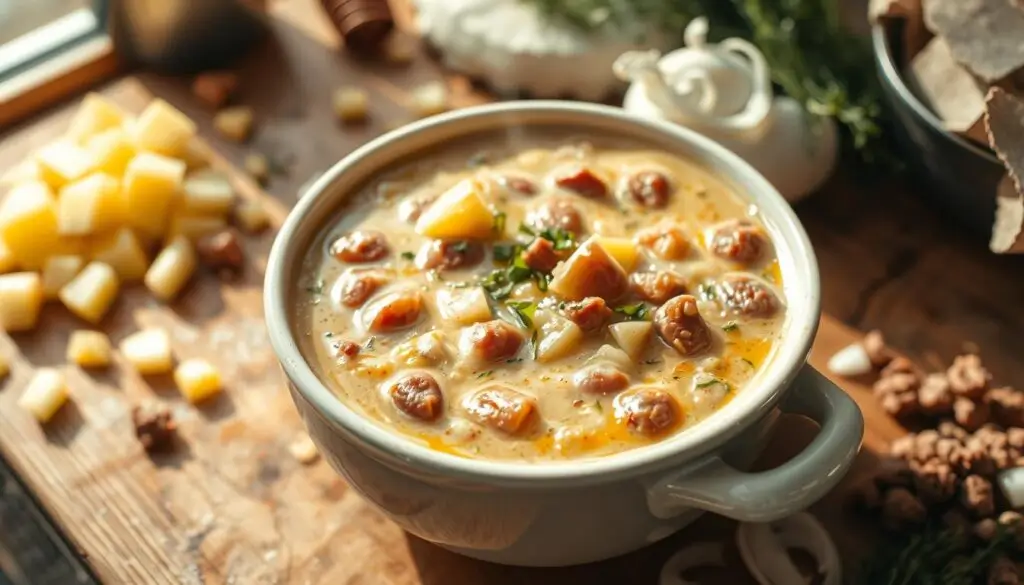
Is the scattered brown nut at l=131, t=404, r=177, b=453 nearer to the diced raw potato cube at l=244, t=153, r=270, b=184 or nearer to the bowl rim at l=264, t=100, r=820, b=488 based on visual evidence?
the bowl rim at l=264, t=100, r=820, b=488

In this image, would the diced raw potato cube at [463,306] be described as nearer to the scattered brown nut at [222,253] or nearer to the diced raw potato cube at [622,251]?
the diced raw potato cube at [622,251]

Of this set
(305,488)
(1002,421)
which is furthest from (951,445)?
(305,488)

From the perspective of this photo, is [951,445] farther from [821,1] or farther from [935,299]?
[821,1]

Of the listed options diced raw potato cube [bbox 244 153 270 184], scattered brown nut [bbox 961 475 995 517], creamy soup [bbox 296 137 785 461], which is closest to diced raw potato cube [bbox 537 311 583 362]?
creamy soup [bbox 296 137 785 461]

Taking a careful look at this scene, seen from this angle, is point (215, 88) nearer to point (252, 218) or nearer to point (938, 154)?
point (252, 218)

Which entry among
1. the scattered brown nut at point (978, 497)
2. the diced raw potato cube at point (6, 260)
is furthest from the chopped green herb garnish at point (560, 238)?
the diced raw potato cube at point (6, 260)

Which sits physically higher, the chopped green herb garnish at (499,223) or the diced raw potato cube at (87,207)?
the chopped green herb garnish at (499,223)
